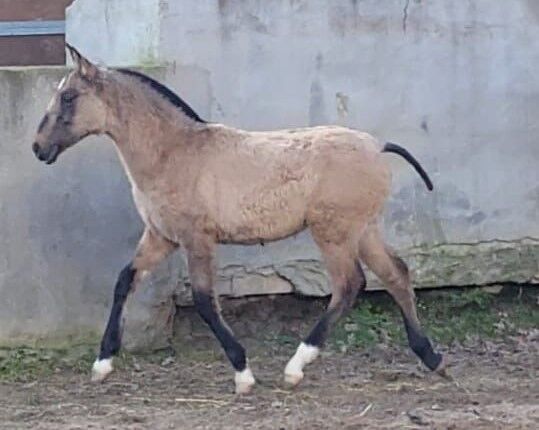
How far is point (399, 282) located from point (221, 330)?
94cm

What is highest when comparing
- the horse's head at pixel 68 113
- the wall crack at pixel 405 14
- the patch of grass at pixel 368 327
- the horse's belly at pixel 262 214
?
the wall crack at pixel 405 14

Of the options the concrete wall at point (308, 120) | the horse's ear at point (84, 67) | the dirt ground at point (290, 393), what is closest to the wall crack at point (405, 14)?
the concrete wall at point (308, 120)

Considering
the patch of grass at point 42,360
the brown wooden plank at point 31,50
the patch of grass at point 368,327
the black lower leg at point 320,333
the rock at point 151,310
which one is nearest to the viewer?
the black lower leg at point 320,333

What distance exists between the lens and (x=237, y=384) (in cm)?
638

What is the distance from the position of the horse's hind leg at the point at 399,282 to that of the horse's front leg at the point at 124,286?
38.1 inches

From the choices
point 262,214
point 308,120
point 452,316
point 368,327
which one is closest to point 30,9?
point 308,120

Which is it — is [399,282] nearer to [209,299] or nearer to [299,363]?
[299,363]

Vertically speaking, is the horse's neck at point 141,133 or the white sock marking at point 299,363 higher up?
the horse's neck at point 141,133

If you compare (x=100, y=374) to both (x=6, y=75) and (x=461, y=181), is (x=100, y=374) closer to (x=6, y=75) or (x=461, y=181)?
(x=6, y=75)

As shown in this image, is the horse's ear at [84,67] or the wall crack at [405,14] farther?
the wall crack at [405,14]

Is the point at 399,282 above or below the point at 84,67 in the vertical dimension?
below

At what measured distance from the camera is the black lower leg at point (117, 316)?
6.64 meters

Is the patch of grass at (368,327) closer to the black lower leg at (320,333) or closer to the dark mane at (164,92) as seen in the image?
the black lower leg at (320,333)

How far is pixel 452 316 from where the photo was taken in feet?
25.7
